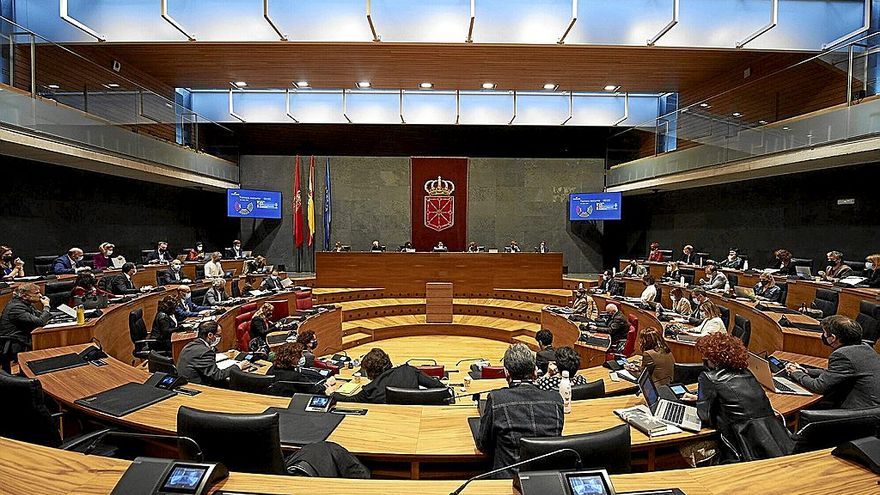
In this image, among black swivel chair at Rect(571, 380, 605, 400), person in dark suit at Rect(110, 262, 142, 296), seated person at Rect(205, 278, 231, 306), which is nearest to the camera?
black swivel chair at Rect(571, 380, 605, 400)

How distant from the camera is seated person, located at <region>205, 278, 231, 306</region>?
7.23 meters

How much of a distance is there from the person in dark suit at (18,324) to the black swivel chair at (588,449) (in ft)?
17.0

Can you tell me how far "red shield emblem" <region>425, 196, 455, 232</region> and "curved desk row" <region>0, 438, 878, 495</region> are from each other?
1076cm

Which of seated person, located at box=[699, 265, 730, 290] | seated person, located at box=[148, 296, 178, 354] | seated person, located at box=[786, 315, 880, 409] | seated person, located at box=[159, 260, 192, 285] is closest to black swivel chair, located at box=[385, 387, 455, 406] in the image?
seated person, located at box=[786, 315, 880, 409]

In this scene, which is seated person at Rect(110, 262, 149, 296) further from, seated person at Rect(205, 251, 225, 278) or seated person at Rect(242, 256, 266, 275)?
seated person at Rect(242, 256, 266, 275)

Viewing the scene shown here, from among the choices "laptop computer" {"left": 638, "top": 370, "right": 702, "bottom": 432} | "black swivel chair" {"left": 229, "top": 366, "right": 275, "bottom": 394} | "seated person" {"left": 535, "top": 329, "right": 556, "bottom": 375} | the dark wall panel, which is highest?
the dark wall panel

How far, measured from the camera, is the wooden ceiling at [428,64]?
806cm

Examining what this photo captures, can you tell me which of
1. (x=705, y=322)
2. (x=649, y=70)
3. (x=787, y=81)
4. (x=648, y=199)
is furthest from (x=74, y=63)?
(x=648, y=199)

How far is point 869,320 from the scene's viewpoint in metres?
4.83

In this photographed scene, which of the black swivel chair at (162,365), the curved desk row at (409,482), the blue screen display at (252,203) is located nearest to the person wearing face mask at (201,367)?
the black swivel chair at (162,365)

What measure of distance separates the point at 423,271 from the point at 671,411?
8.38 metres

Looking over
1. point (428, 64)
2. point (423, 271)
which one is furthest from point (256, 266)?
point (428, 64)

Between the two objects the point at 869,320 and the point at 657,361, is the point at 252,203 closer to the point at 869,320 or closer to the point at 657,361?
the point at 657,361

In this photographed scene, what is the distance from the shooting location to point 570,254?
45.5 ft
